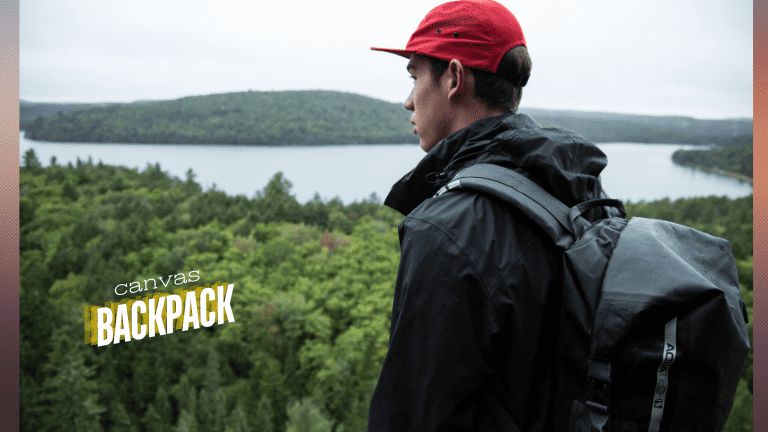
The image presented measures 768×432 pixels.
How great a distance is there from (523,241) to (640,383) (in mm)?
351

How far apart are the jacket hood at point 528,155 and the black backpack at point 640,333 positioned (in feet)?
0.45

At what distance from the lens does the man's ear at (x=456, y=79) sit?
4.61 feet

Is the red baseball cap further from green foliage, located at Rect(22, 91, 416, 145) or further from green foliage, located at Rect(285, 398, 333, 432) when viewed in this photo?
green foliage, located at Rect(22, 91, 416, 145)

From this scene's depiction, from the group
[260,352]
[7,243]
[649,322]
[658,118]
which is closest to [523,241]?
[649,322]

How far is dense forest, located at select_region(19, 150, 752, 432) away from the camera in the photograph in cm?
1434

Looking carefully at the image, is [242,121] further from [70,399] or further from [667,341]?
[667,341]

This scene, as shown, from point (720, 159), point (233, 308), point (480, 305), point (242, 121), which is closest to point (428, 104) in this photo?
point (480, 305)

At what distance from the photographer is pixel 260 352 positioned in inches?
692

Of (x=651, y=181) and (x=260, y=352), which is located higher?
(x=651, y=181)

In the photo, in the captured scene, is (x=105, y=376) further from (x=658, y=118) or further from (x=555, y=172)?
(x=658, y=118)

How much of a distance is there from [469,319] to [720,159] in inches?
891

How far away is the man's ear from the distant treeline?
19992 mm

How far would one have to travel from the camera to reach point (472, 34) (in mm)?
1383

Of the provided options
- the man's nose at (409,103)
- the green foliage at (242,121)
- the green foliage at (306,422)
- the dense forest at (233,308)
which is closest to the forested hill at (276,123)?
the green foliage at (242,121)
